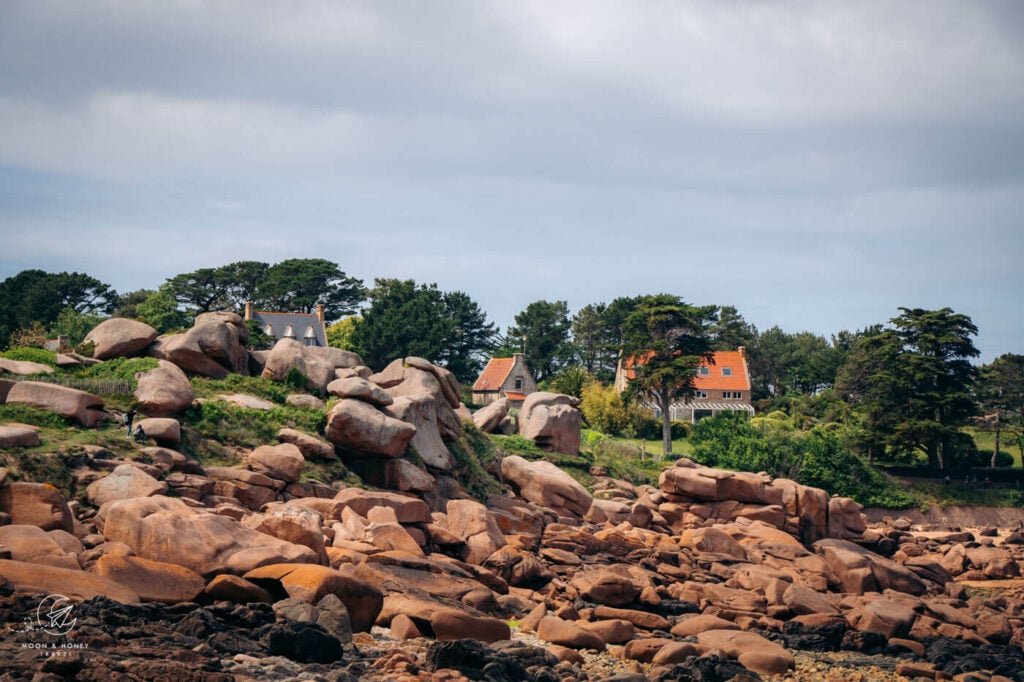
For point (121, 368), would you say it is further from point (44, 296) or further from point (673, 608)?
point (44, 296)

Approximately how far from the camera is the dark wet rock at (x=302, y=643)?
14.8 m

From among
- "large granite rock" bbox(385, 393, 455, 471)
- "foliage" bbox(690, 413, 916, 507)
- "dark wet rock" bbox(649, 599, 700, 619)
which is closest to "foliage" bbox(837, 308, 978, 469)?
"foliage" bbox(690, 413, 916, 507)

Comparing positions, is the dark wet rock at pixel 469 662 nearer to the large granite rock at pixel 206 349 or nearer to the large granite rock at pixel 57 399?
the large granite rock at pixel 57 399

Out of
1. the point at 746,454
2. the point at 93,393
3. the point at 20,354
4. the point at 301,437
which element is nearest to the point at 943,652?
the point at 301,437

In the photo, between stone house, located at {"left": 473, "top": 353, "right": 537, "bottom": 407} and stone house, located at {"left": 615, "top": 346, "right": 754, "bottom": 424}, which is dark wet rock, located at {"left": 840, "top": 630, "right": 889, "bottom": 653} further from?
stone house, located at {"left": 615, "top": 346, "right": 754, "bottom": 424}

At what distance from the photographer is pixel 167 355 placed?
112 feet

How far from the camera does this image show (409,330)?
7431 centimetres

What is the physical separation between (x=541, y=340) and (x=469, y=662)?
8108 cm

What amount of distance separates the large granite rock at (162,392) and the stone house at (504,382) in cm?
4715

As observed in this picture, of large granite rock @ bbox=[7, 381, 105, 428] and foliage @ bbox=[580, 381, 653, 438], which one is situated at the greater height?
large granite rock @ bbox=[7, 381, 105, 428]

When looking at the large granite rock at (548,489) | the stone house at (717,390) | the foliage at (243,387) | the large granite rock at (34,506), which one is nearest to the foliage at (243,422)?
the foliage at (243,387)

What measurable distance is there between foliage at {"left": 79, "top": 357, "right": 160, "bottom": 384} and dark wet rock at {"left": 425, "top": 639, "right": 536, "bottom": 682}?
18.7 metres

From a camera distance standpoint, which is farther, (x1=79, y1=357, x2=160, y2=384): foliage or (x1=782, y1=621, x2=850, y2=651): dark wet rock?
(x1=79, y1=357, x2=160, y2=384): foliage

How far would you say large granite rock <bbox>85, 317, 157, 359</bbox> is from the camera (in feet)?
109
